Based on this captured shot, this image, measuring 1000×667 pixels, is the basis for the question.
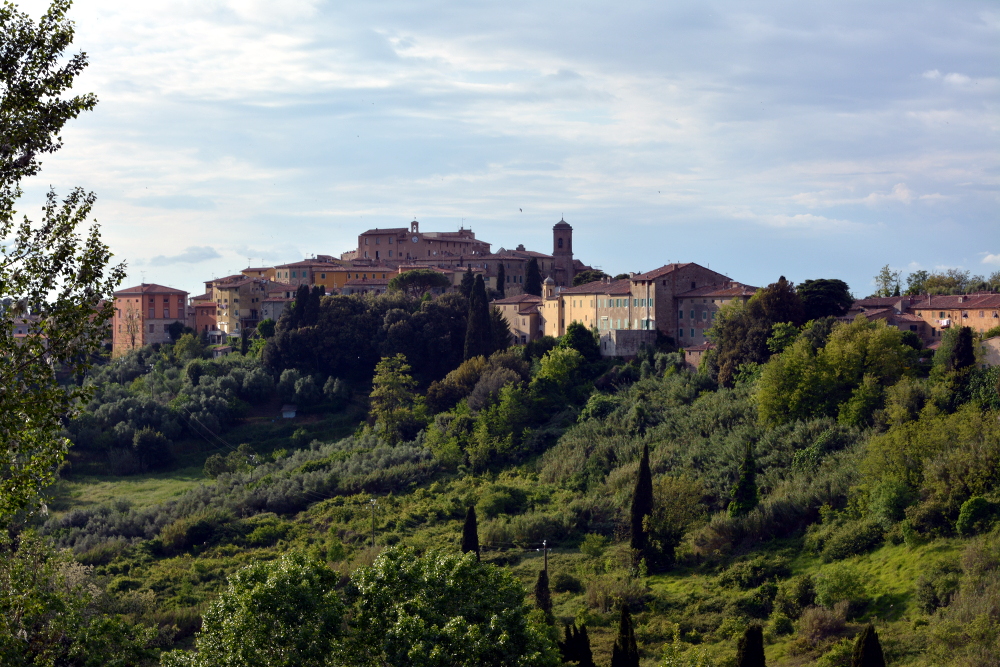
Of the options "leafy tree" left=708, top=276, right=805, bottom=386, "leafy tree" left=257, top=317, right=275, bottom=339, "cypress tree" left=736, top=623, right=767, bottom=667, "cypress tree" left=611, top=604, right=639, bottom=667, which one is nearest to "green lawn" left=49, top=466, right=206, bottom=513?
"leafy tree" left=257, top=317, right=275, bottom=339

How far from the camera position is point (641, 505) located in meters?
36.5

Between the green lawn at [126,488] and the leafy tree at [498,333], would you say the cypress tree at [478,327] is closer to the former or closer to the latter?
the leafy tree at [498,333]

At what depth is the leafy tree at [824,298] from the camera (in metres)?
50.8

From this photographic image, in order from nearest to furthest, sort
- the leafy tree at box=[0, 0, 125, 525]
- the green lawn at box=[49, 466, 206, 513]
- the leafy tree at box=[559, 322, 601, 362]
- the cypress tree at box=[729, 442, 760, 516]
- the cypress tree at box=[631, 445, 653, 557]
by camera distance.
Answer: the leafy tree at box=[0, 0, 125, 525], the cypress tree at box=[631, 445, 653, 557], the cypress tree at box=[729, 442, 760, 516], the green lawn at box=[49, 466, 206, 513], the leafy tree at box=[559, 322, 601, 362]

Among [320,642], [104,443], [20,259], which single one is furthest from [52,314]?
[104,443]

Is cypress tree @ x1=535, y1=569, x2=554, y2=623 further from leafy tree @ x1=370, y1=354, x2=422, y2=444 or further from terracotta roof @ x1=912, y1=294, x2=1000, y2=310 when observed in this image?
terracotta roof @ x1=912, y1=294, x2=1000, y2=310

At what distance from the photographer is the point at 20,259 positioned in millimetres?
10883

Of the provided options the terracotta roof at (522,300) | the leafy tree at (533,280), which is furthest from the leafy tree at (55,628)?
the leafy tree at (533,280)

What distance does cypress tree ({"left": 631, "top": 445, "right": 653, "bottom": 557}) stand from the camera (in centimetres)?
3603

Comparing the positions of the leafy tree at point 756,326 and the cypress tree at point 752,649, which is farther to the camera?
the leafy tree at point 756,326

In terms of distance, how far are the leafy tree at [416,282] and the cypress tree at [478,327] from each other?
16.5 meters

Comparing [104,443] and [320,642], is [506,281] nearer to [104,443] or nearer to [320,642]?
[104,443]

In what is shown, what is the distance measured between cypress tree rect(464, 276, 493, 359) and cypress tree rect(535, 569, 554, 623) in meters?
31.2

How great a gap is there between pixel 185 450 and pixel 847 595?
143ft
